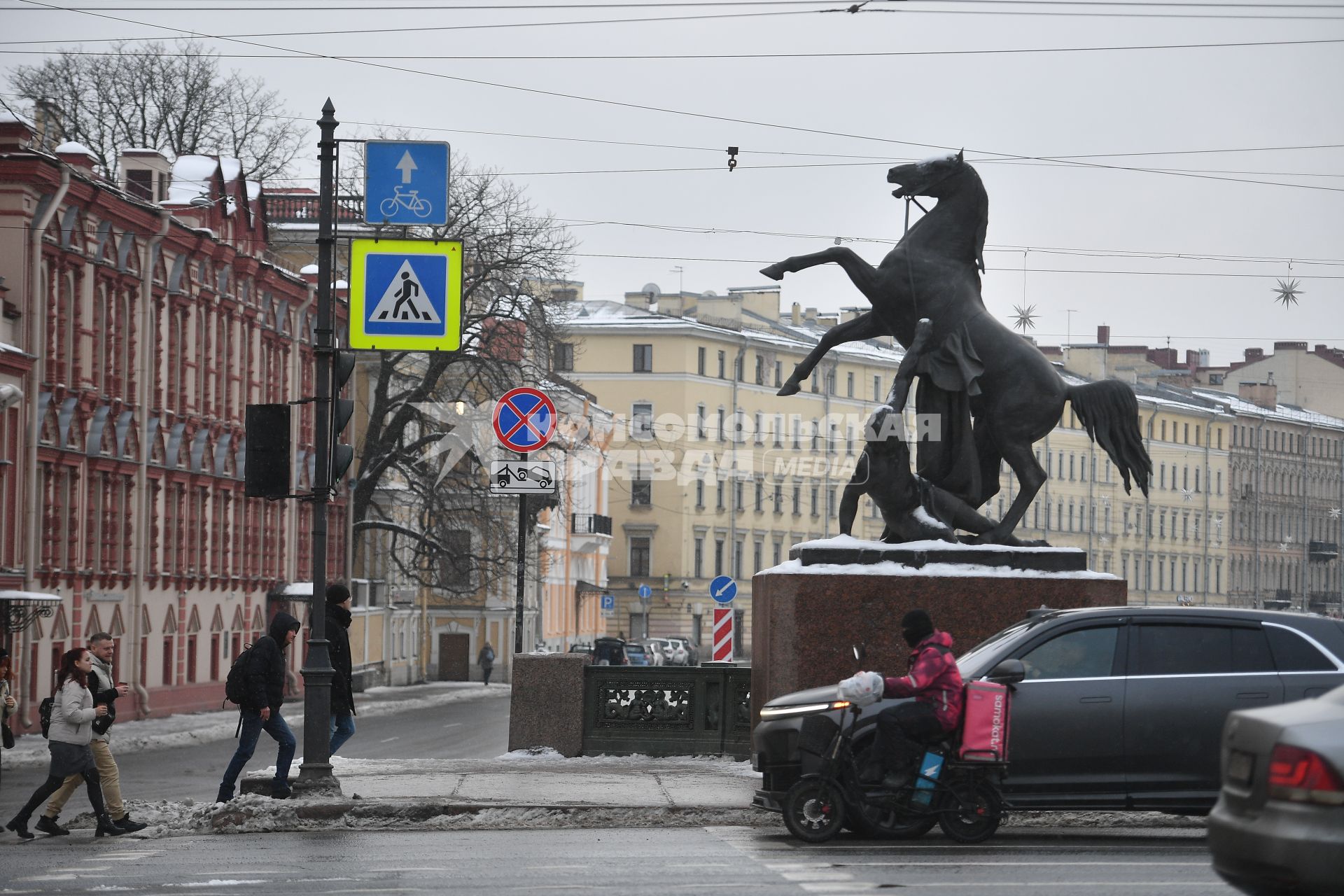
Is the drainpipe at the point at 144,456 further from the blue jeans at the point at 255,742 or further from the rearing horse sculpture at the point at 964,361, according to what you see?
the rearing horse sculpture at the point at 964,361

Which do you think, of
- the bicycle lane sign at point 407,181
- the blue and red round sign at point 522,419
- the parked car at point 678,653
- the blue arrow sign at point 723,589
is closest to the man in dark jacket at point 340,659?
the bicycle lane sign at point 407,181

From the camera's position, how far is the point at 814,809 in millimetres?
14070

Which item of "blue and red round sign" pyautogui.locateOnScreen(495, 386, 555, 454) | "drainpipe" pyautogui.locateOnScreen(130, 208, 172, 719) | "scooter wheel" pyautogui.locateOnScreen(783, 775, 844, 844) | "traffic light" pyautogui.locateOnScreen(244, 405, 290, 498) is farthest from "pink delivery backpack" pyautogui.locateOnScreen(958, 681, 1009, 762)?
"drainpipe" pyautogui.locateOnScreen(130, 208, 172, 719)

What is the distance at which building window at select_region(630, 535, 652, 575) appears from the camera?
11156 centimetres

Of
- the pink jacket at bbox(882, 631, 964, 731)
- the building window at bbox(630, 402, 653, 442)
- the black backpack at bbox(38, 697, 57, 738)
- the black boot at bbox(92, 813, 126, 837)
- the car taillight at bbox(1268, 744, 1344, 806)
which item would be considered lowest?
the black boot at bbox(92, 813, 126, 837)

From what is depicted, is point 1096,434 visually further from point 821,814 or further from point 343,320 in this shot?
point 343,320

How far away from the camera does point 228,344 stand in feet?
172

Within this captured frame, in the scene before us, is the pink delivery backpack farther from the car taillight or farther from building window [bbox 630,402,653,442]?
building window [bbox 630,402,653,442]

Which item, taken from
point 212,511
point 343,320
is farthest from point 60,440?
point 343,320

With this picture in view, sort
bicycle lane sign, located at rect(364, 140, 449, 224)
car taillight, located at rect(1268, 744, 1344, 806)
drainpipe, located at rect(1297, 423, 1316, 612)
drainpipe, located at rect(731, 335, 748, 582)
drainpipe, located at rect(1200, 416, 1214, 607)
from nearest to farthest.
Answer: car taillight, located at rect(1268, 744, 1344, 806), bicycle lane sign, located at rect(364, 140, 449, 224), drainpipe, located at rect(731, 335, 748, 582), drainpipe, located at rect(1200, 416, 1214, 607), drainpipe, located at rect(1297, 423, 1316, 612)

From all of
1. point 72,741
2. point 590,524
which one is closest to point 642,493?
point 590,524

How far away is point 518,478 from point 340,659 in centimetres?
406

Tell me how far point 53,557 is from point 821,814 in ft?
94.9

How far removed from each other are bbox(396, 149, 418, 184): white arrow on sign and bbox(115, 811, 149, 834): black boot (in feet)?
19.2
